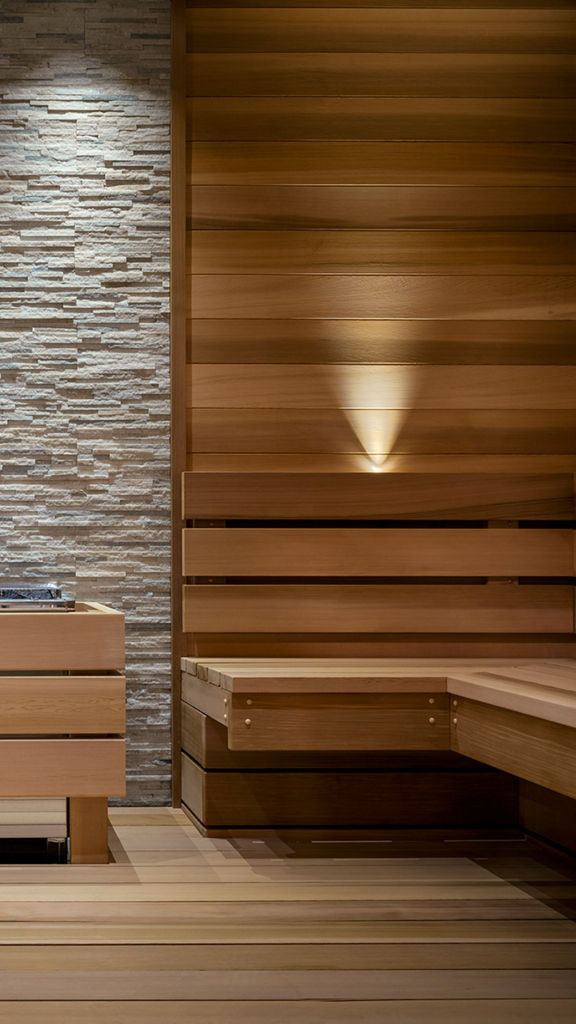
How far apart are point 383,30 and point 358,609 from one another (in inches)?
71.7

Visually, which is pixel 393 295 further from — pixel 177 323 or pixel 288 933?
pixel 288 933

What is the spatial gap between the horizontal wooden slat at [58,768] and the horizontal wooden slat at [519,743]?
2.74 ft

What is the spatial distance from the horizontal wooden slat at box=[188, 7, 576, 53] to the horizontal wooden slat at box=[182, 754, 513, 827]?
7.31ft

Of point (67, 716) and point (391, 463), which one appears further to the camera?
point (391, 463)

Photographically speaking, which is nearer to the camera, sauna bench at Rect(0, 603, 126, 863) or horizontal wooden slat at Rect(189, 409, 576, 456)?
sauna bench at Rect(0, 603, 126, 863)

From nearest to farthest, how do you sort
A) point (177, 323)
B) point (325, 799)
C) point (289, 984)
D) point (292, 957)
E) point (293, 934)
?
point (289, 984), point (292, 957), point (293, 934), point (325, 799), point (177, 323)

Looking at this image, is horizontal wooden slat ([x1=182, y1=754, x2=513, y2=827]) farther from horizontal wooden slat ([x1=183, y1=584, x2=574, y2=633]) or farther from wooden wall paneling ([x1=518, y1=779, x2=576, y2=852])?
horizontal wooden slat ([x1=183, y1=584, x2=574, y2=633])

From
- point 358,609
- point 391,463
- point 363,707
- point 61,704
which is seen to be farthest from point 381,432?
point 61,704

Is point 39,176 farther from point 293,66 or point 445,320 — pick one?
point 445,320

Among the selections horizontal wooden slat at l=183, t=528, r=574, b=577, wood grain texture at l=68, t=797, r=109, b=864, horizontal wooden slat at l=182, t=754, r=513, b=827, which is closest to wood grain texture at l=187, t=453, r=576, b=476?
horizontal wooden slat at l=183, t=528, r=574, b=577

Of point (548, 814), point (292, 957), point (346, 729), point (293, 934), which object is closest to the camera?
point (292, 957)

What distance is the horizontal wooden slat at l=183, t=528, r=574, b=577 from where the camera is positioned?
3.41m

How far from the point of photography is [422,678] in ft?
9.00

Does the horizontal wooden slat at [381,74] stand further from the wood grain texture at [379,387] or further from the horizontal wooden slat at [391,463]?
the horizontal wooden slat at [391,463]
